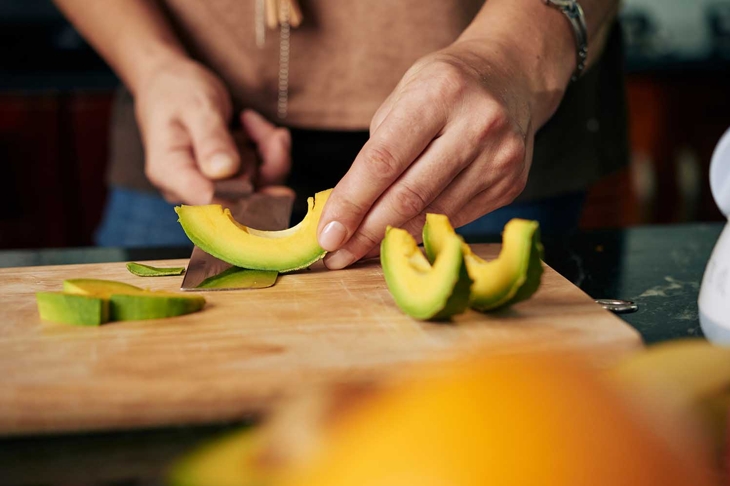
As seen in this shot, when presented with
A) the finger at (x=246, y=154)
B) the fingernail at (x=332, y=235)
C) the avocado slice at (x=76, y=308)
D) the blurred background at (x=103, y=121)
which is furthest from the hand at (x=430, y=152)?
the blurred background at (x=103, y=121)

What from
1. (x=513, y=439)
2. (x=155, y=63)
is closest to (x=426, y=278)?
(x=513, y=439)

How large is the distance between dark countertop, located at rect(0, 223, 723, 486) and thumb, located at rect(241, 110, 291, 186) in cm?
24

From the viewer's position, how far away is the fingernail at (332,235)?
0.83 metres

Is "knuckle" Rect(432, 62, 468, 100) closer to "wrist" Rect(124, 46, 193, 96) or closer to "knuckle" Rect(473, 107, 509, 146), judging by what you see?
"knuckle" Rect(473, 107, 509, 146)

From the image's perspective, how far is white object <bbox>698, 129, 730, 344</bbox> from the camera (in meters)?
0.62

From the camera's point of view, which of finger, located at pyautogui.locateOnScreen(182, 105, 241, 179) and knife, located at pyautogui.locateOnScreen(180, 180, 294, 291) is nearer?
knife, located at pyautogui.locateOnScreen(180, 180, 294, 291)

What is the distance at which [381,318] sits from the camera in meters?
0.70

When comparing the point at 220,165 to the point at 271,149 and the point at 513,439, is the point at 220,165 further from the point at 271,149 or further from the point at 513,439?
the point at 513,439

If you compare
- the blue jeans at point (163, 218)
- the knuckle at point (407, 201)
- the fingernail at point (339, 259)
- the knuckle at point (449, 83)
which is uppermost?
the knuckle at point (449, 83)

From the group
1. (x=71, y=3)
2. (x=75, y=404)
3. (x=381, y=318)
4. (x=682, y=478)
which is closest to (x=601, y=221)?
(x=71, y=3)

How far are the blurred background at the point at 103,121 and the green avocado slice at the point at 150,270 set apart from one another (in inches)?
75.0

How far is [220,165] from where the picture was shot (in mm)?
1089

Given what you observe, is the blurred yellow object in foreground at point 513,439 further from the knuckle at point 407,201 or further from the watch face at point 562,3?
the watch face at point 562,3

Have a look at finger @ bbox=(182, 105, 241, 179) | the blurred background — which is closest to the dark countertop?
finger @ bbox=(182, 105, 241, 179)
